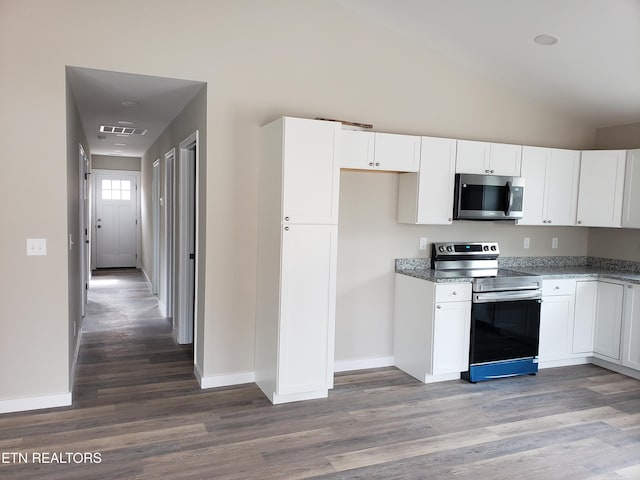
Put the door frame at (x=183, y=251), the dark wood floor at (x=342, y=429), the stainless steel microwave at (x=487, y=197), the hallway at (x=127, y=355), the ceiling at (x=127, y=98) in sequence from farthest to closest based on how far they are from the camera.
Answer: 1. the door frame at (x=183, y=251)
2. the stainless steel microwave at (x=487, y=197)
3. the hallway at (x=127, y=355)
4. the ceiling at (x=127, y=98)
5. the dark wood floor at (x=342, y=429)

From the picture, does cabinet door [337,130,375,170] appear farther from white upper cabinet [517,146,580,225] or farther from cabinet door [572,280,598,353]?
cabinet door [572,280,598,353]

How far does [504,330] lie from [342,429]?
1.84m

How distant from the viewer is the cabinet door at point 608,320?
15.2 feet

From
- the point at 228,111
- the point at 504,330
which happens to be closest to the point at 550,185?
the point at 504,330

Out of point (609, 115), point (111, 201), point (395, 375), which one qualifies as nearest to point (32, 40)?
point (395, 375)

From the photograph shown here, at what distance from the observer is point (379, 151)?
4.14 meters

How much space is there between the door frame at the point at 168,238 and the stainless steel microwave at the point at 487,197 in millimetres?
3226

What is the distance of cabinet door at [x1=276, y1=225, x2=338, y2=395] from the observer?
3.65 metres

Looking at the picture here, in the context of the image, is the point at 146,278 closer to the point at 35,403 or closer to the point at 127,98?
the point at 127,98

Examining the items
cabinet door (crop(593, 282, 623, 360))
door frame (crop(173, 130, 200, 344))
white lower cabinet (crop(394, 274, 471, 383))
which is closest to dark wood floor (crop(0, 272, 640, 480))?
white lower cabinet (crop(394, 274, 471, 383))

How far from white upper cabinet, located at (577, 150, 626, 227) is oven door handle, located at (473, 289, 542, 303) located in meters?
1.11

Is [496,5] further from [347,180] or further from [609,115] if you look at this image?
[609,115]

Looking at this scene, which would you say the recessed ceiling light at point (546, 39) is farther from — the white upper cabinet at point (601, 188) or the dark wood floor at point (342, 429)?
the dark wood floor at point (342, 429)

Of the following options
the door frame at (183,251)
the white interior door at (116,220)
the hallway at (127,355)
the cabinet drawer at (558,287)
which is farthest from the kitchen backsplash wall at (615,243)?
the white interior door at (116,220)
